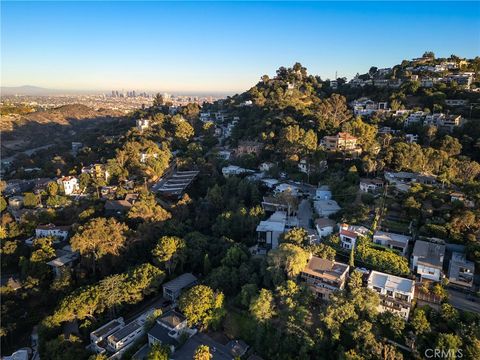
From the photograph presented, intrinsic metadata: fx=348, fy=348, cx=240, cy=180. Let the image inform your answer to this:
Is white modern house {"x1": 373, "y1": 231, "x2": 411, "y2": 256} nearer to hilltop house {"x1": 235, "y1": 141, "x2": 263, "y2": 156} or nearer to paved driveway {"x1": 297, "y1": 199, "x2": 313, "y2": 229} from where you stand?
paved driveway {"x1": 297, "y1": 199, "x2": 313, "y2": 229}

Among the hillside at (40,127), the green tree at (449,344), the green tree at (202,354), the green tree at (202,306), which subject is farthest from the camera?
the hillside at (40,127)

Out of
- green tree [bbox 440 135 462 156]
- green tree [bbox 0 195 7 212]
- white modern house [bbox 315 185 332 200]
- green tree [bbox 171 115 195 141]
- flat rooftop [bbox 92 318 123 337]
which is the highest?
green tree [bbox 440 135 462 156]

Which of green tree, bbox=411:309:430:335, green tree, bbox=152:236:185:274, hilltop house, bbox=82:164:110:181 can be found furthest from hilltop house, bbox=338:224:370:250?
hilltop house, bbox=82:164:110:181

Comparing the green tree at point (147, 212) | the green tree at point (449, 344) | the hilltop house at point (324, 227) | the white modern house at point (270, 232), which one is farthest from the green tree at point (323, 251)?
the green tree at point (147, 212)

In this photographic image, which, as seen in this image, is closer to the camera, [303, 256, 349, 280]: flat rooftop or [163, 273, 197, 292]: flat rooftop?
[303, 256, 349, 280]: flat rooftop

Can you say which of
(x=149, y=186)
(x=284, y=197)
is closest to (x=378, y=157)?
(x=284, y=197)

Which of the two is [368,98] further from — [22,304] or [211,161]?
[22,304]

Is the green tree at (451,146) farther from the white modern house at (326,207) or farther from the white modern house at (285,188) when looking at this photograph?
the white modern house at (285,188)
